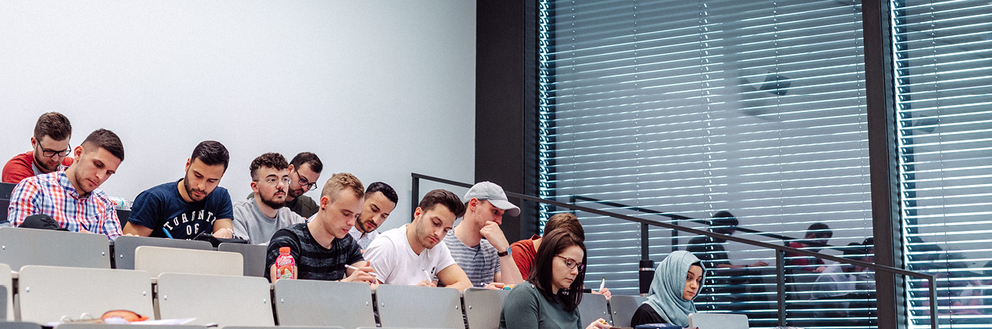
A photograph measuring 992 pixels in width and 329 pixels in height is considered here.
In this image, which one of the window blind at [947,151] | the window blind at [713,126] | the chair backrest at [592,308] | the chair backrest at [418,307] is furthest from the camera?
the window blind at [713,126]

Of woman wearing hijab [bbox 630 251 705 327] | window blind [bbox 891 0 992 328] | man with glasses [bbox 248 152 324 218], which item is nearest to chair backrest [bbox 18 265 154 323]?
man with glasses [bbox 248 152 324 218]

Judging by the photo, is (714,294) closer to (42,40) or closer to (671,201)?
(671,201)

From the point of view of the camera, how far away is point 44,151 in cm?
389

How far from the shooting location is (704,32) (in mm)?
6289

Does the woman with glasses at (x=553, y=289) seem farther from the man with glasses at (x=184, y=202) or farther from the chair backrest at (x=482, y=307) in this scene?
the man with glasses at (x=184, y=202)

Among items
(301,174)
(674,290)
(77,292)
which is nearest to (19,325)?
(77,292)

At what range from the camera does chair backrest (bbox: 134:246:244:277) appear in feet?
9.28

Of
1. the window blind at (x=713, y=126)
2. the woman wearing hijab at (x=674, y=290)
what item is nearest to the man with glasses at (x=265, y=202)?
the woman wearing hijab at (x=674, y=290)

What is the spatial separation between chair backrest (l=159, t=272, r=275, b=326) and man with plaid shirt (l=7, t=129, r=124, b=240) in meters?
1.01

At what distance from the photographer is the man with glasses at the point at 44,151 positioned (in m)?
3.85

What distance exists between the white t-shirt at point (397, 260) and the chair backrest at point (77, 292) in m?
1.24

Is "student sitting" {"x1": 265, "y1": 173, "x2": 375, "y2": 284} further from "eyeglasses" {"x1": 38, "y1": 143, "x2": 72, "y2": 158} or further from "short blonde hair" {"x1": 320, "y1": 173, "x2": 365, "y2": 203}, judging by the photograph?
"eyeglasses" {"x1": 38, "y1": 143, "x2": 72, "y2": 158}

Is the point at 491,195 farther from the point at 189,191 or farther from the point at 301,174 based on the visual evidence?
the point at 189,191

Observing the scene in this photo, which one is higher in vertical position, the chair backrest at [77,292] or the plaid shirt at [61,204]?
the plaid shirt at [61,204]
